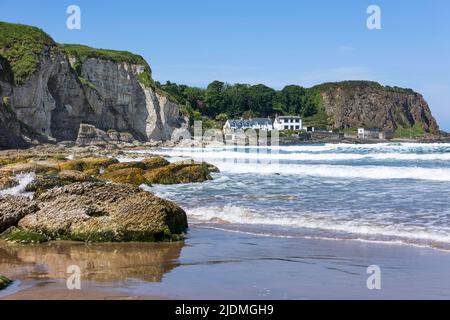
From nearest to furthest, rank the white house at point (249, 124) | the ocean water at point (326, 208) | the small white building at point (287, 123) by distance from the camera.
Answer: the ocean water at point (326, 208), the white house at point (249, 124), the small white building at point (287, 123)

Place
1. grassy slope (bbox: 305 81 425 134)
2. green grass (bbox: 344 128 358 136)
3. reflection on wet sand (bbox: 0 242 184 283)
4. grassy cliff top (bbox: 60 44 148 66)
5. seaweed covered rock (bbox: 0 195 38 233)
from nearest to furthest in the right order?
reflection on wet sand (bbox: 0 242 184 283) < seaweed covered rock (bbox: 0 195 38 233) < grassy cliff top (bbox: 60 44 148 66) < green grass (bbox: 344 128 358 136) < grassy slope (bbox: 305 81 425 134)

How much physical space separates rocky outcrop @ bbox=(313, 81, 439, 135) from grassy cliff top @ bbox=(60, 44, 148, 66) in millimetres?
95999

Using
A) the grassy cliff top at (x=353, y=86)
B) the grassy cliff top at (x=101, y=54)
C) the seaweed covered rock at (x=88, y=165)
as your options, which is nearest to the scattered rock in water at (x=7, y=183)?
the seaweed covered rock at (x=88, y=165)

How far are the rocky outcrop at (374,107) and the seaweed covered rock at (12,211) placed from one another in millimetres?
167274

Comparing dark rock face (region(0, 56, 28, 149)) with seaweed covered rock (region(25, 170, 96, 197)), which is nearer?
seaweed covered rock (region(25, 170, 96, 197))

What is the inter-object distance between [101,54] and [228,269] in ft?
267

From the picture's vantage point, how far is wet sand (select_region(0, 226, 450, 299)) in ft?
18.7

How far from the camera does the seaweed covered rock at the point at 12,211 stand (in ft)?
30.5

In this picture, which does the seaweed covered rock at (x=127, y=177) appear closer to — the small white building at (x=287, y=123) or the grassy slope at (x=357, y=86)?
the small white building at (x=287, y=123)

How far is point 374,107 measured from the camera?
588ft

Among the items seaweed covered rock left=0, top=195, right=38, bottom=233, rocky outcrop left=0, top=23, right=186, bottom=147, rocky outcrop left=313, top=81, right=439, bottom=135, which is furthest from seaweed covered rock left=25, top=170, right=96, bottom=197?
rocky outcrop left=313, top=81, right=439, bottom=135

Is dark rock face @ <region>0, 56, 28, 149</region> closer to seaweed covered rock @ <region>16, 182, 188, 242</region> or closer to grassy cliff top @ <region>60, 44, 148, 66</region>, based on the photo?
grassy cliff top @ <region>60, 44, 148, 66</region>

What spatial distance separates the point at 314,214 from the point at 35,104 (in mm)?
54753

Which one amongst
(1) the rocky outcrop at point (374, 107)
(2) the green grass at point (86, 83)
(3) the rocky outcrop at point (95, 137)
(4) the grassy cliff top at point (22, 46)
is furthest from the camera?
(1) the rocky outcrop at point (374, 107)
